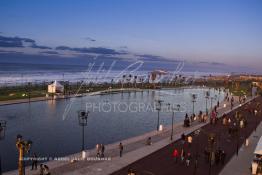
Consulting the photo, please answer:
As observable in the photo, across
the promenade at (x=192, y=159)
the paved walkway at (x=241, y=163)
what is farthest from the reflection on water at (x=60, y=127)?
the paved walkway at (x=241, y=163)

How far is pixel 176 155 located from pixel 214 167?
3050mm

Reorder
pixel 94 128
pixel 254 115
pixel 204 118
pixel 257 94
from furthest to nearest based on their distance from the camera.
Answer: pixel 257 94 < pixel 254 115 < pixel 204 118 < pixel 94 128

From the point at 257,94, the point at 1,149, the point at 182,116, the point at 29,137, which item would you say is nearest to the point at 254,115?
the point at 182,116

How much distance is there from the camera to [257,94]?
4026 inches

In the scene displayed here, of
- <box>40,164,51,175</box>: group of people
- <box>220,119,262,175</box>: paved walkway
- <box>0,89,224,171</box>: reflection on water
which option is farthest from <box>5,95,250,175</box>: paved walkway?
<box>220,119,262,175</box>: paved walkway

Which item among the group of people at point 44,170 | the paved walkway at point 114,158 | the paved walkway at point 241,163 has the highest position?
the group of people at point 44,170

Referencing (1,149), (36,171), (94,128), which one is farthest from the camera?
(94,128)

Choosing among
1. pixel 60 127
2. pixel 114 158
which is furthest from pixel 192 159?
pixel 60 127

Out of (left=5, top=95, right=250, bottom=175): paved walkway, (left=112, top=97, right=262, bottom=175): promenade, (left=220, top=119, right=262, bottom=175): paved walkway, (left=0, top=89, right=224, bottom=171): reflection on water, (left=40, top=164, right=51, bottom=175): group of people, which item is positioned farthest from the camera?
(left=0, top=89, right=224, bottom=171): reflection on water

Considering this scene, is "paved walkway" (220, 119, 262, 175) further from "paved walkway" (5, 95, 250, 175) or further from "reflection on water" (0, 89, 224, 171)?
"reflection on water" (0, 89, 224, 171)

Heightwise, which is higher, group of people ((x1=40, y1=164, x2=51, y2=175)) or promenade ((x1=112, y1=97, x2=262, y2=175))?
group of people ((x1=40, y1=164, x2=51, y2=175))

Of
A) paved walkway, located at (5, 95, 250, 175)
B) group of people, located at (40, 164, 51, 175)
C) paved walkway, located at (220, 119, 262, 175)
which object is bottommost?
paved walkway, located at (220, 119, 262, 175)

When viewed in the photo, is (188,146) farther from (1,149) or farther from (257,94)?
(257,94)

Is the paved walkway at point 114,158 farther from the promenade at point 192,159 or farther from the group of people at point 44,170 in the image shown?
the group of people at point 44,170
